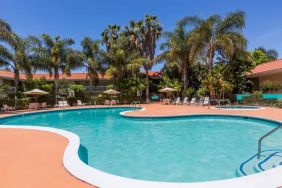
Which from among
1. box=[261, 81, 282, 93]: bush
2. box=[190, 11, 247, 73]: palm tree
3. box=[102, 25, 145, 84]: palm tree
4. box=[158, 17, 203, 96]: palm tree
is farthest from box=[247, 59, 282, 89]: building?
box=[102, 25, 145, 84]: palm tree

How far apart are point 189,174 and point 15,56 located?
21.3 meters

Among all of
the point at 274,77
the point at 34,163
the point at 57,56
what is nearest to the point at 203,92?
the point at 274,77

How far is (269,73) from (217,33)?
649 cm

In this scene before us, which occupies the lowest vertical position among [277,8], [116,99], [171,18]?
[116,99]

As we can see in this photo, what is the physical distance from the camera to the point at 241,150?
784 centimetres

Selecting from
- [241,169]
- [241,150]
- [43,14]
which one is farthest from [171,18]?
[241,169]

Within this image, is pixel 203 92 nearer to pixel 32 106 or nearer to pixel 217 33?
pixel 217 33

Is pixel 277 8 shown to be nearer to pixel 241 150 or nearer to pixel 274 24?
pixel 274 24

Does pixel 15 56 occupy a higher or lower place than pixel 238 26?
lower

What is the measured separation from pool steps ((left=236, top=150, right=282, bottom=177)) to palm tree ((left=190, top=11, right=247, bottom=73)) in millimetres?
17362

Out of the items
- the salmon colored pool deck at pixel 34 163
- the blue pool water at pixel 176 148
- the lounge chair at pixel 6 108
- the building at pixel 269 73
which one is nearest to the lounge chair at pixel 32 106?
the lounge chair at pixel 6 108

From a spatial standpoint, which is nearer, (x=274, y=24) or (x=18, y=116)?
(x=18, y=116)

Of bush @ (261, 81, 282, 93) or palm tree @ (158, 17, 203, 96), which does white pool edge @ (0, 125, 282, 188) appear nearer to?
bush @ (261, 81, 282, 93)

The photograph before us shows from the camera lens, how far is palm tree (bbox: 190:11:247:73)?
23.1 m
